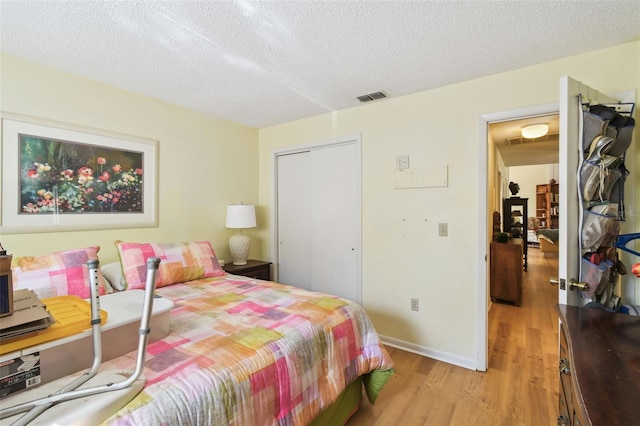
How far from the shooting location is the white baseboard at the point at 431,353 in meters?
2.38

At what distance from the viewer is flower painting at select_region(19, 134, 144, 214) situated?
2059 millimetres

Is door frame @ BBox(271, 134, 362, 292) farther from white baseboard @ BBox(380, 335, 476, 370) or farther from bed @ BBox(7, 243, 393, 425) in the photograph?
bed @ BBox(7, 243, 393, 425)

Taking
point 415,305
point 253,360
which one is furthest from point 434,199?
point 253,360

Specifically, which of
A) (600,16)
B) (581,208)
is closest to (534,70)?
(600,16)

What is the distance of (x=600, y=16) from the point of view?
5.21ft

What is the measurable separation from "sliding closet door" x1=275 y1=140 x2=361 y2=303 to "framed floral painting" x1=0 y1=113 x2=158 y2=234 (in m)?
1.49

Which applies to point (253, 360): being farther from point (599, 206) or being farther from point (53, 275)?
point (599, 206)

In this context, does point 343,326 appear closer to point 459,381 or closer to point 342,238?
point 459,381

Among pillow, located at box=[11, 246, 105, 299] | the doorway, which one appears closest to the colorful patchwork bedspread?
pillow, located at box=[11, 246, 105, 299]

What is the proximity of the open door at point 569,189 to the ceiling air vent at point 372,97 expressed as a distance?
143cm

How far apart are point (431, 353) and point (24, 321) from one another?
267cm

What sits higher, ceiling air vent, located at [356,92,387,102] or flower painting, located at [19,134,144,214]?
ceiling air vent, located at [356,92,387,102]

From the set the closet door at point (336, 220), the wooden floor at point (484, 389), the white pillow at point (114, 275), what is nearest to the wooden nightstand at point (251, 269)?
the closet door at point (336, 220)

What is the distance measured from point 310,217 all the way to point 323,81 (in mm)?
1556
